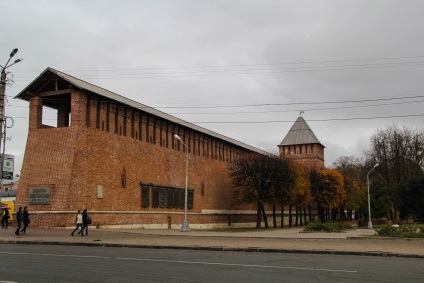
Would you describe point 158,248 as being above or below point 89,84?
below

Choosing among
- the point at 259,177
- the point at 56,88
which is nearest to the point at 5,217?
the point at 56,88

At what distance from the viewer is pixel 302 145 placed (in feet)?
314

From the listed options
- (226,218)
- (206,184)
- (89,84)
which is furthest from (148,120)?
(226,218)

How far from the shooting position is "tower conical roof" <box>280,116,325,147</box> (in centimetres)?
9556

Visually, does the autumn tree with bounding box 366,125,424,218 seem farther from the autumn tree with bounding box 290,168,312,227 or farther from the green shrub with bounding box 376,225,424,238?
the green shrub with bounding box 376,225,424,238

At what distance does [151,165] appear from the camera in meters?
45.3

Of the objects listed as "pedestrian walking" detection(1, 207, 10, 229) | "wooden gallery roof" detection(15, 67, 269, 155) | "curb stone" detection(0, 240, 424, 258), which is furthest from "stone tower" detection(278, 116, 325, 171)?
"curb stone" detection(0, 240, 424, 258)

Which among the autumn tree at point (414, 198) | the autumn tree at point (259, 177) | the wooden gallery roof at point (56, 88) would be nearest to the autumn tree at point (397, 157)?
the autumn tree at point (414, 198)

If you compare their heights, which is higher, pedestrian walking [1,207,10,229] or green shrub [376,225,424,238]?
pedestrian walking [1,207,10,229]

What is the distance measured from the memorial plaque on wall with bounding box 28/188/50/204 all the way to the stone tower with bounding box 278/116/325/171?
6493 cm

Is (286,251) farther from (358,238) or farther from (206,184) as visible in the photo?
(206,184)

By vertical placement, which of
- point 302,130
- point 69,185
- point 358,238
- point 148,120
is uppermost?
point 302,130

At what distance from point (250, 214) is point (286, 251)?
54.8 meters

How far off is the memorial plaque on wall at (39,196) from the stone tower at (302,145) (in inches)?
2556
